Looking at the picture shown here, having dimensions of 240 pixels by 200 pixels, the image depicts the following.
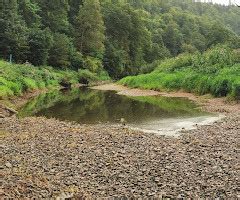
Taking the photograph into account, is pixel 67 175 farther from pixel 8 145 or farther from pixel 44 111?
pixel 44 111

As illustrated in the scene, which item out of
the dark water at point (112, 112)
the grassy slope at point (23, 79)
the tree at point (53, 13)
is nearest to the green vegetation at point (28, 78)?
the grassy slope at point (23, 79)

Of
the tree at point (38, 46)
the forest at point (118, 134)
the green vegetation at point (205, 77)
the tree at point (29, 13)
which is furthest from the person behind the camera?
the tree at point (29, 13)

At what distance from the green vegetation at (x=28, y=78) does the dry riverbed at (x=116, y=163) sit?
678 inches

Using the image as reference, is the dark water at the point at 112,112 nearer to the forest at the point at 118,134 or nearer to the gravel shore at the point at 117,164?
the forest at the point at 118,134

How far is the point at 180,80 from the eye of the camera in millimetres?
47438

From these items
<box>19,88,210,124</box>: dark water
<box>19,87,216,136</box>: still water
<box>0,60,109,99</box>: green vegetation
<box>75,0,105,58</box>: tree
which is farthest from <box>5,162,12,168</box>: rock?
<box>75,0,105,58</box>: tree

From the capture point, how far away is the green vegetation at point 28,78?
3649cm

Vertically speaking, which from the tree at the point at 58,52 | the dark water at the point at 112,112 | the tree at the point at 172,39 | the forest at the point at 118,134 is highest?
the tree at the point at 172,39

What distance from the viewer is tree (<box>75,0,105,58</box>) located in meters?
87.4

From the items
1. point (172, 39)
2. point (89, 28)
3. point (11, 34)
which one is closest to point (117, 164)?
point (11, 34)

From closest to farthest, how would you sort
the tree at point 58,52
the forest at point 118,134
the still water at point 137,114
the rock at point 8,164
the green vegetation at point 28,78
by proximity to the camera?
the forest at point 118,134 → the rock at point 8,164 → the still water at point 137,114 → the green vegetation at point 28,78 → the tree at point 58,52

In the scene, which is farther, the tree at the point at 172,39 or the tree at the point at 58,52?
the tree at the point at 172,39

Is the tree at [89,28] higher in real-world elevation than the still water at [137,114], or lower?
higher

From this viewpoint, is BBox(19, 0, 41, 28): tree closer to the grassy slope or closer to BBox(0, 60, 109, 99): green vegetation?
BBox(0, 60, 109, 99): green vegetation
